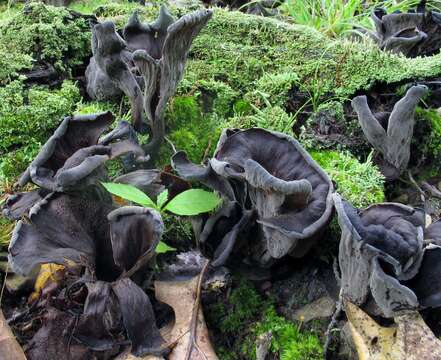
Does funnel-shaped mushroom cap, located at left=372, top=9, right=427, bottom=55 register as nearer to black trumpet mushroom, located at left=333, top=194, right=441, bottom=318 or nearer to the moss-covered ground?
the moss-covered ground

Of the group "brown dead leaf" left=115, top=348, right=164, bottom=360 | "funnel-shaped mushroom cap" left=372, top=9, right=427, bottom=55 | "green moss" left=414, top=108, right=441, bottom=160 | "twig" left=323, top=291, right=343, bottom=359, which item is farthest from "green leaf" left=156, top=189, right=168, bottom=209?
"funnel-shaped mushroom cap" left=372, top=9, right=427, bottom=55

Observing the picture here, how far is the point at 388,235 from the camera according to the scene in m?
1.70

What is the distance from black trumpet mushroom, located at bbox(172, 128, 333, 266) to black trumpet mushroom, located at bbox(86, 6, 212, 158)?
54cm

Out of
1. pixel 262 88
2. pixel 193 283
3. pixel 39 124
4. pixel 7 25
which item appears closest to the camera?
pixel 193 283

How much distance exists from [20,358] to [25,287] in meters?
0.44

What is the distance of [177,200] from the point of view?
6.95 ft

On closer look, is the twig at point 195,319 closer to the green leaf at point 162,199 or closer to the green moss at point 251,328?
the green moss at point 251,328

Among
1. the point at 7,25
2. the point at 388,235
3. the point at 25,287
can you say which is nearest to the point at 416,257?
the point at 388,235

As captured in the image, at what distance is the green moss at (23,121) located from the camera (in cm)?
285

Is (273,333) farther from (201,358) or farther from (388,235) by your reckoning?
(388,235)

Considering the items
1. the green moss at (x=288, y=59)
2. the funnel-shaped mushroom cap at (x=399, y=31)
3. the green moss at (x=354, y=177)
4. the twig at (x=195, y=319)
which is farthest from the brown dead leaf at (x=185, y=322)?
the funnel-shaped mushroom cap at (x=399, y=31)

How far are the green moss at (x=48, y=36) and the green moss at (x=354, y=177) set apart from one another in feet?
6.42

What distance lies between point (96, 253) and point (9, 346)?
48 cm

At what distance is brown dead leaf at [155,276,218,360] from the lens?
195cm
